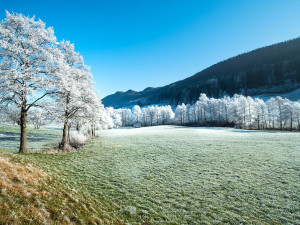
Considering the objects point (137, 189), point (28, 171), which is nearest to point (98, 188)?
point (137, 189)

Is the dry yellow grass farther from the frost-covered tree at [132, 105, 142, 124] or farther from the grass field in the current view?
the frost-covered tree at [132, 105, 142, 124]

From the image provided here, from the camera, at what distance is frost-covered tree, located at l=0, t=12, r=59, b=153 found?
37.8 ft

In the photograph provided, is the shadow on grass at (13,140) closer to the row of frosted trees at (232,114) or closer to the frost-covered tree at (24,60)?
the frost-covered tree at (24,60)

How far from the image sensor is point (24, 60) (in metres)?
12.6

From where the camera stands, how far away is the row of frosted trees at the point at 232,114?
53.9 metres

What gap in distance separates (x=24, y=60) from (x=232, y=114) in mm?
72032

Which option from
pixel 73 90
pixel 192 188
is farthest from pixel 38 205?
pixel 73 90

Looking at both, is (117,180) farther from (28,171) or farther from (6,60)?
(6,60)

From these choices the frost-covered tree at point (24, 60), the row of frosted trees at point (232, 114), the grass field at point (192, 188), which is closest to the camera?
the grass field at point (192, 188)

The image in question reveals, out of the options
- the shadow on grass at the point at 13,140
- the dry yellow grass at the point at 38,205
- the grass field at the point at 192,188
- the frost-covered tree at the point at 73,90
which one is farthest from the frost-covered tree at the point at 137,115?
the dry yellow grass at the point at 38,205

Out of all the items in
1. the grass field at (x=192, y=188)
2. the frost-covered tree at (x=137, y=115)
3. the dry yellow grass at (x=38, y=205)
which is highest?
the frost-covered tree at (x=137, y=115)

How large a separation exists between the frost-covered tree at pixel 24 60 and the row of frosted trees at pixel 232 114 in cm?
6397

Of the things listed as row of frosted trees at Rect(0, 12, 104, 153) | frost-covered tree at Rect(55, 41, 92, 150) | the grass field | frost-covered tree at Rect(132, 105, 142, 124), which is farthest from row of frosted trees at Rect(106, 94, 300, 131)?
row of frosted trees at Rect(0, 12, 104, 153)

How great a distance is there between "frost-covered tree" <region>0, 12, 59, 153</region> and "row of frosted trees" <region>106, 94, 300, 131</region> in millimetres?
63972
